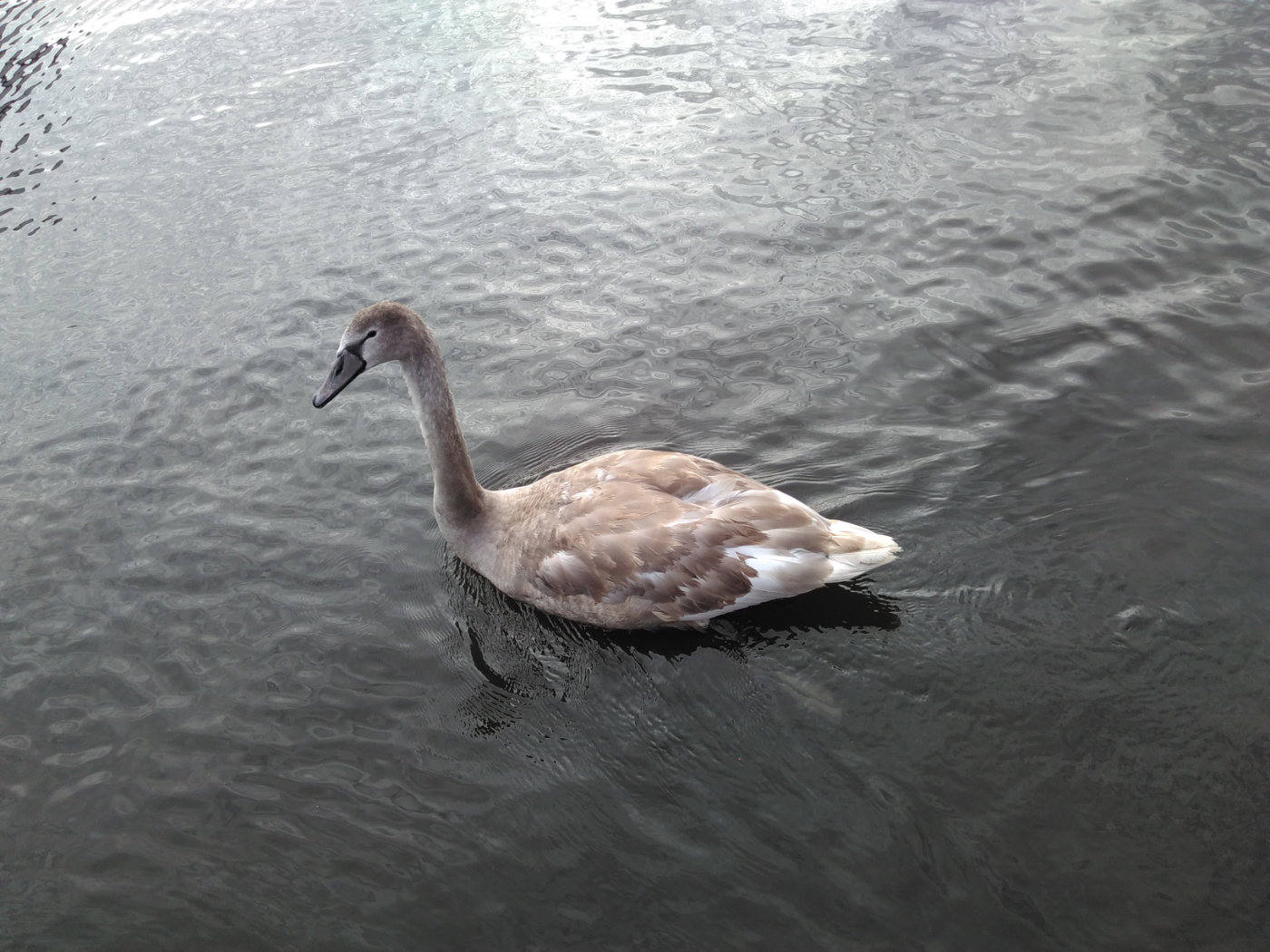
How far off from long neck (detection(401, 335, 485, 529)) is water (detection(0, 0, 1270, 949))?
78cm

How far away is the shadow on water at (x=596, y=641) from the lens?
18.7ft

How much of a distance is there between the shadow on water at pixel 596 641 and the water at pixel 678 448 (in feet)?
0.10

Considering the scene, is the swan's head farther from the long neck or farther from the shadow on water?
the shadow on water

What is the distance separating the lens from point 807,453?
6934mm

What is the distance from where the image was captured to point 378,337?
621 cm

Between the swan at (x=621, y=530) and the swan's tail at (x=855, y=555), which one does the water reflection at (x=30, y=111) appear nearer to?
the swan at (x=621, y=530)

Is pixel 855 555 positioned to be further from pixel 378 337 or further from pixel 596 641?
pixel 378 337

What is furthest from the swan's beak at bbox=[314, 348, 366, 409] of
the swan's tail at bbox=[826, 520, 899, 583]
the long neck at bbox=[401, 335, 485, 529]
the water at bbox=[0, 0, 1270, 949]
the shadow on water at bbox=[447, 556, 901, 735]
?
the swan's tail at bbox=[826, 520, 899, 583]

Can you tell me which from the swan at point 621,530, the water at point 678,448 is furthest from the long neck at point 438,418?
the water at point 678,448

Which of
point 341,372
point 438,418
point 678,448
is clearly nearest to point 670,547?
point 678,448

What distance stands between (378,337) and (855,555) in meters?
3.22

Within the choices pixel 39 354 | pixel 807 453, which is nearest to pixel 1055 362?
pixel 807 453

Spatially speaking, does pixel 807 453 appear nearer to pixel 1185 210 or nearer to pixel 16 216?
pixel 1185 210

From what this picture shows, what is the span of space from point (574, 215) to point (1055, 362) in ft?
15.9
